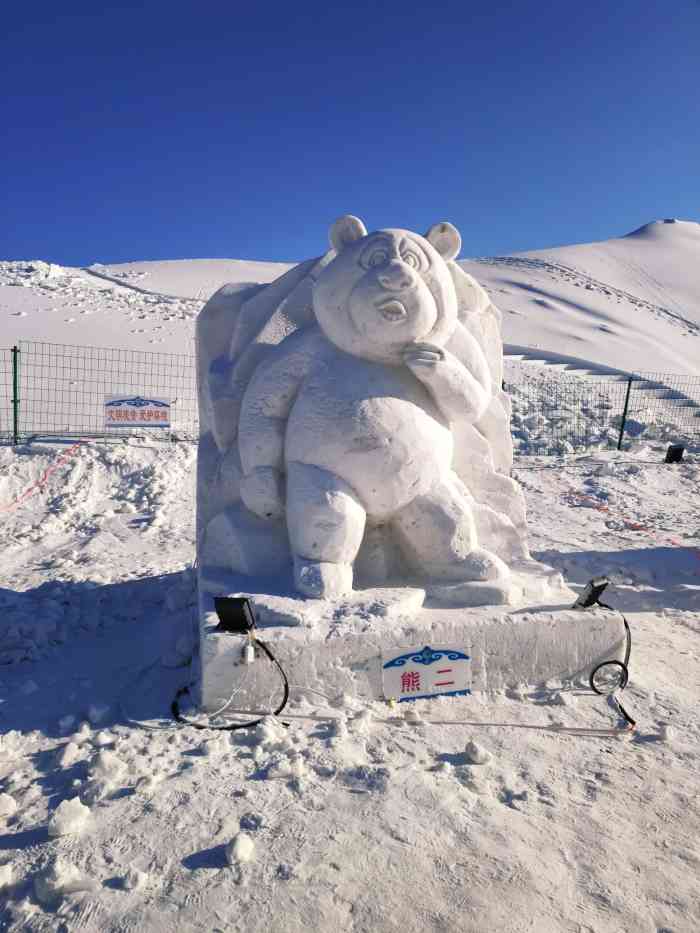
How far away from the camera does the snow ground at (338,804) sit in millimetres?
1495

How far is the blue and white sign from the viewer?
784 centimetres

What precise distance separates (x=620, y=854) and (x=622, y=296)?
30.0 metres

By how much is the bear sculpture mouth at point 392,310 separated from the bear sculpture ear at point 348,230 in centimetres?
45

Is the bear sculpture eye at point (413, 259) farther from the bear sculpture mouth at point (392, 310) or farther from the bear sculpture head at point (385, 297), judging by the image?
the bear sculpture mouth at point (392, 310)

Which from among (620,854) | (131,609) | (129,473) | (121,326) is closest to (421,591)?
(620,854)

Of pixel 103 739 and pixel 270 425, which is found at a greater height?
pixel 270 425

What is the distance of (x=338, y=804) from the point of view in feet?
6.01

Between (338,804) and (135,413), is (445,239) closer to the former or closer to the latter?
(338,804)

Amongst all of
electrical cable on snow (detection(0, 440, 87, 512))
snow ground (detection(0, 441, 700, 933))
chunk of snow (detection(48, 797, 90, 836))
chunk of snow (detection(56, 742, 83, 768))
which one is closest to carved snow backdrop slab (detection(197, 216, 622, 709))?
snow ground (detection(0, 441, 700, 933))

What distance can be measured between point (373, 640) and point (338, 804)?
63cm

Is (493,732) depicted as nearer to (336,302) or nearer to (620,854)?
(620,854)

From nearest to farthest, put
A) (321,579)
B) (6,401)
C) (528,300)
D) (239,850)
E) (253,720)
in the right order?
(239,850), (253,720), (321,579), (6,401), (528,300)

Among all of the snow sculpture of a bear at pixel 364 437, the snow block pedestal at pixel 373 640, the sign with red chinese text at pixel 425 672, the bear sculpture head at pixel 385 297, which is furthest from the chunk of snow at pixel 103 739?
the bear sculpture head at pixel 385 297

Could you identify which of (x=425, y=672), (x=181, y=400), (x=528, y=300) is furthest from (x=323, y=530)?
(x=528, y=300)
